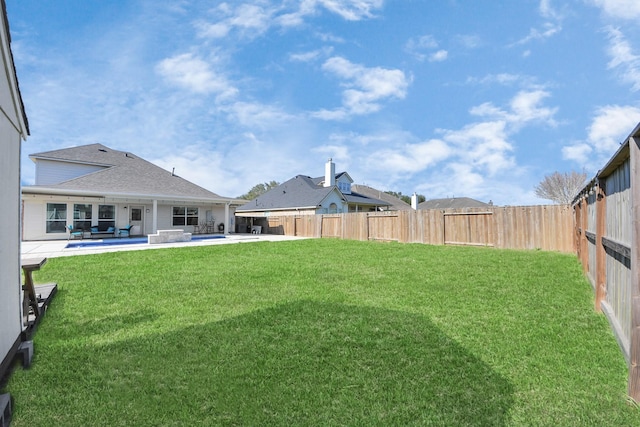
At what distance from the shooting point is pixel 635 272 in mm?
2328

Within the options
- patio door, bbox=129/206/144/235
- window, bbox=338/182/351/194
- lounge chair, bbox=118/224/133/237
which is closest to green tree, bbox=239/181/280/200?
window, bbox=338/182/351/194

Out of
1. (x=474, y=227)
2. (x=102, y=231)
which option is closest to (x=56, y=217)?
(x=102, y=231)

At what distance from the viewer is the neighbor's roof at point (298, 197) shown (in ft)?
83.8

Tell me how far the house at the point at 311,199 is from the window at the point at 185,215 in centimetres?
457

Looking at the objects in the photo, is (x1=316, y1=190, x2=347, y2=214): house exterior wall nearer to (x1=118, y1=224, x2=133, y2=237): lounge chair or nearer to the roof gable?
the roof gable

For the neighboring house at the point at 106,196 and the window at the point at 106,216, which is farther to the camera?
the window at the point at 106,216

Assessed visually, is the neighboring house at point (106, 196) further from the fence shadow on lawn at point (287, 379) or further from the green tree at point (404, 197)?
the green tree at point (404, 197)

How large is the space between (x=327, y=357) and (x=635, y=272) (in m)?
2.54

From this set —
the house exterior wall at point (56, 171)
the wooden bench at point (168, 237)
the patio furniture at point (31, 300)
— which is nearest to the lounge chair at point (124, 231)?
the wooden bench at point (168, 237)

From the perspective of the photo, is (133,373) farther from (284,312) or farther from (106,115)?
(106,115)

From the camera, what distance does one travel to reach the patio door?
65.3ft

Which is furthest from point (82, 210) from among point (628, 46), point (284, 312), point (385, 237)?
point (628, 46)

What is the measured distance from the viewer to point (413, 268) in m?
7.43

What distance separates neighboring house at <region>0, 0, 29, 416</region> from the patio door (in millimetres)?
18651
